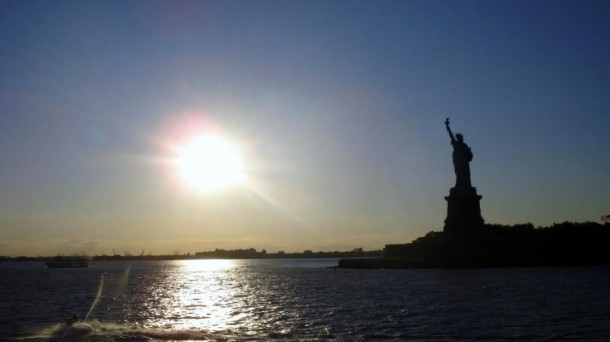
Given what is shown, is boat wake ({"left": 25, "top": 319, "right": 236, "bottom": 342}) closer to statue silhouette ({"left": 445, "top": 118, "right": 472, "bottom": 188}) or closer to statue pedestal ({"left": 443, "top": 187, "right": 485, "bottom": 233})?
statue pedestal ({"left": 443, "top": 187, "right": 485, "bottom": 233})

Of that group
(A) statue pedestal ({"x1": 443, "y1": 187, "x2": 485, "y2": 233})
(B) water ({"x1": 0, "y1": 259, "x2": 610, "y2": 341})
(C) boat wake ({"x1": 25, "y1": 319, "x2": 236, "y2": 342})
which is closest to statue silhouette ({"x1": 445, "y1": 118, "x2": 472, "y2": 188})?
(A) statue pedestal ({"x1": 443, "y1": 187, "x2": 485, "y2": 233})

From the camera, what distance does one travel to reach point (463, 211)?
57.3 metres

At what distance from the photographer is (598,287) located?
3459cm

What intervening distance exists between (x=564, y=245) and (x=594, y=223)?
10.0 m

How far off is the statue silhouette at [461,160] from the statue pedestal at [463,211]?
2.85 ft

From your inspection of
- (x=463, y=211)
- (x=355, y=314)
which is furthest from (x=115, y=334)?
(x=463, y=211)

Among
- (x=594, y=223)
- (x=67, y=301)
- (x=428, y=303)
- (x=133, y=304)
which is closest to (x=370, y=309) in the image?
(x=428, y=303)

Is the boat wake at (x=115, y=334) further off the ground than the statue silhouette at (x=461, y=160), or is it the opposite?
the statue silhouette at (x=461, y=160)

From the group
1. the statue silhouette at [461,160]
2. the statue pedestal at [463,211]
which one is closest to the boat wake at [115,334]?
the statue pedestal at [463,211]

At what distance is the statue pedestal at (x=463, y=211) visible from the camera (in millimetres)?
57281

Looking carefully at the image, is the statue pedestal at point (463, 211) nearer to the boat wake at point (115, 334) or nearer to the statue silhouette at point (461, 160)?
the statue silhouette at point (461, 160)

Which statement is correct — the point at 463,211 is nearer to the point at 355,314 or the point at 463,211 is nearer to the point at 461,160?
the point at 461,160

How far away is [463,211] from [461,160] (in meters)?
Result: 4.97

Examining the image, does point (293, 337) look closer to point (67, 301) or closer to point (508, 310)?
point (508, 310)
